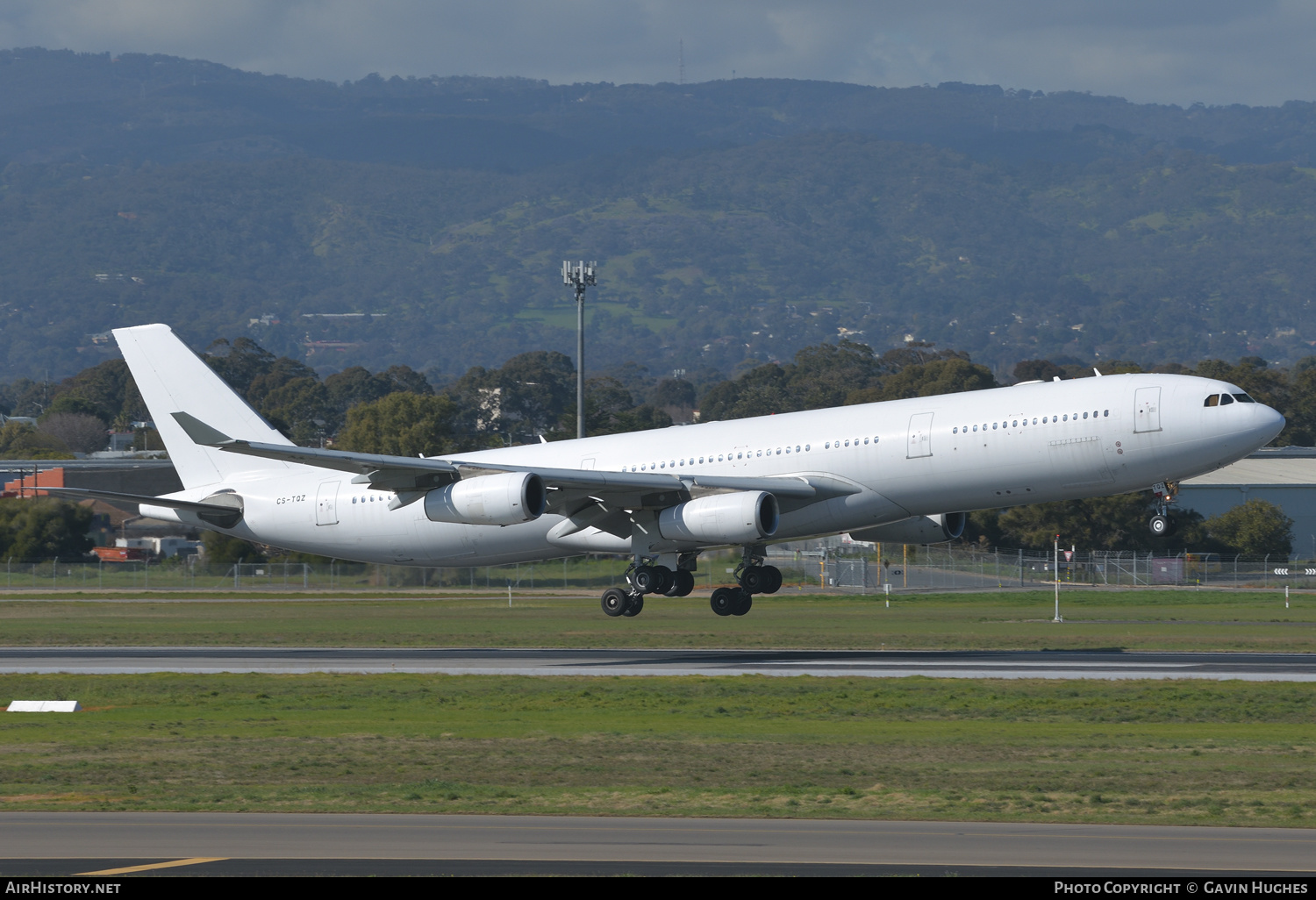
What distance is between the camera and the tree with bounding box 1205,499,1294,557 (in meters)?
112

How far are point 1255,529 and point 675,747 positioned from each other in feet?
306

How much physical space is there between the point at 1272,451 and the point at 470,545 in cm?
11016

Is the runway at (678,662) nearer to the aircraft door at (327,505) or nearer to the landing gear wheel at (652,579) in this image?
the landing gear wheel at (652,579)

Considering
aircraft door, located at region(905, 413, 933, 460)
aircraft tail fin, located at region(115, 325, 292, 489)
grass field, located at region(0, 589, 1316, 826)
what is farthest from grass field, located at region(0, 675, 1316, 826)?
aircraft tail fin, located at region(115, 325, 292, 489)

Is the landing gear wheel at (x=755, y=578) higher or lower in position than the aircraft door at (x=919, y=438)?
lower

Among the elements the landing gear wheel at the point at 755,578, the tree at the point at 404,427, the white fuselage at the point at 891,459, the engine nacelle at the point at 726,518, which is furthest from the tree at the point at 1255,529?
the engine nacelle at the point at 726,518

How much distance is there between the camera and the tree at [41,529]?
3954 inches

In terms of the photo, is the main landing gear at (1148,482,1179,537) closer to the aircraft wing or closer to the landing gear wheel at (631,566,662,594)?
the aircraft wing

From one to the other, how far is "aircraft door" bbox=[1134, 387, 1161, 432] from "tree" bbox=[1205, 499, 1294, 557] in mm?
74099

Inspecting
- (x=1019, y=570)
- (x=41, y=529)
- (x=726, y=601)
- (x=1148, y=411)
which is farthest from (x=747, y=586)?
(x=41, y=529)

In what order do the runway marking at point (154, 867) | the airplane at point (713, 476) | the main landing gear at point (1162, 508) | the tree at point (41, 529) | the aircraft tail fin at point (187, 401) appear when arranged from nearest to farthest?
1. the runway marking at point (154, 867)
2. the airplane at point (713, 476)
3. the main landing gear at point (1162, 508)
4. the aircraft tail fin at point (187, 401)
5. the tree at point (41, 529)

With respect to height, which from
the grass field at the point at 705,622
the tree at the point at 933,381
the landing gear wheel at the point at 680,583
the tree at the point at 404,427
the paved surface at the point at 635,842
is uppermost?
the tree at the point at 933,381

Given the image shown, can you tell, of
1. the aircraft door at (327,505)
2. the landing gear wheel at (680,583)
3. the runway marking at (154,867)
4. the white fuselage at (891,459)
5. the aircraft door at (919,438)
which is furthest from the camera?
the aircraft door at (327,505)

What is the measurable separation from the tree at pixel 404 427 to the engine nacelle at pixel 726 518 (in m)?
86.8
